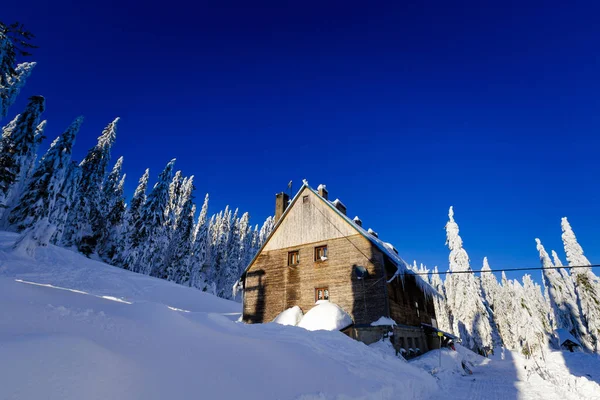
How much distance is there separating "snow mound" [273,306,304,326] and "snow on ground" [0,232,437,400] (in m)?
9.72

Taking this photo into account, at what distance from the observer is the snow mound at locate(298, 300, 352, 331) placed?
54.8 feet

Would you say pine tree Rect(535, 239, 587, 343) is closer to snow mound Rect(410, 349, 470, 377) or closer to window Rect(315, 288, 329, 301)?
snow mound Rect(410, 349, 470, 377)

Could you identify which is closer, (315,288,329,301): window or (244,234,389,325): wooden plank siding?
(244,234,389,325): wooden plank siding

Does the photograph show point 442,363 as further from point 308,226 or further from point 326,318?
point 308,226

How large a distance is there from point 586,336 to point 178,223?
60.1 meters

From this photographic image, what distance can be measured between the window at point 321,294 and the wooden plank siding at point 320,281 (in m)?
0.27

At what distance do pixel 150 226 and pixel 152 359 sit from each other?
122 ft

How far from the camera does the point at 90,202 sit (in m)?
38.2

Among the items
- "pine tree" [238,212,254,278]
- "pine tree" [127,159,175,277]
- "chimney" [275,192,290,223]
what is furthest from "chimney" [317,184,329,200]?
"pine tree" [238,212,254,278]

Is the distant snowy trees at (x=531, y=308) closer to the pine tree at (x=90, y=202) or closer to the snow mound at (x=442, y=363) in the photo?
the snow mound at (x=442, y=363)

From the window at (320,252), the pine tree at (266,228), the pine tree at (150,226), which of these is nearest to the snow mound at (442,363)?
the window at (320,252)

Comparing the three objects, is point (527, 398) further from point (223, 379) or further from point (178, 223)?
point (178, 223)

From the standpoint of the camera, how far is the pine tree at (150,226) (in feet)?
121

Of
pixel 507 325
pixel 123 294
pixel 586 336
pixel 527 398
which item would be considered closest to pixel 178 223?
pixel 123 294
